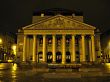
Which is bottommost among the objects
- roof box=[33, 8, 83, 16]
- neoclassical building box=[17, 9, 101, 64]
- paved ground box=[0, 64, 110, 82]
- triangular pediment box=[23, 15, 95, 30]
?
paved ground box=[0, 64, 110, 82]

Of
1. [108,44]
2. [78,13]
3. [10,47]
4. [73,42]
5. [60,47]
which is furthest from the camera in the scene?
[10,47]

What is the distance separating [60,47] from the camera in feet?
238

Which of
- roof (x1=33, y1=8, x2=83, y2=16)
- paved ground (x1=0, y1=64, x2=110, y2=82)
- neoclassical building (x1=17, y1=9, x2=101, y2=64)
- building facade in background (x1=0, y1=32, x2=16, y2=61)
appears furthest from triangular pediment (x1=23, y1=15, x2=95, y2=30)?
paved ground (x1=0, y1=64, x2=110, y2=82)

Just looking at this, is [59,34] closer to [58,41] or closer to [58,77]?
[58,41]

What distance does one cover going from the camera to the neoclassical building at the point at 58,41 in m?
67.1

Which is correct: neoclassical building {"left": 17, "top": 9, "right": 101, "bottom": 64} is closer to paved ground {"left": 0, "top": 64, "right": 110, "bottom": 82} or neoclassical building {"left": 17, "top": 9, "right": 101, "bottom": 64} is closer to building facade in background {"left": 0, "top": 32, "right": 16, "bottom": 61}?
building facade in background {"left": 0, "top": 32, "right": 16, "bottom": 61}

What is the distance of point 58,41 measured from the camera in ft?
240

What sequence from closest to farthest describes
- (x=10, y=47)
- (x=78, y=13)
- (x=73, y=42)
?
(x=73, y=42), (x=78, y=13), (x=10, y=47)

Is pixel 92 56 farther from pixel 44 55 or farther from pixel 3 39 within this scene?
pixel 3 39

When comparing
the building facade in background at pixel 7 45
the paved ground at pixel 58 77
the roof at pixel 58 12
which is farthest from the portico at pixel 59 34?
the paved ground at pixel 58 77

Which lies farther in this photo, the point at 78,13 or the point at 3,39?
the point at 3,39

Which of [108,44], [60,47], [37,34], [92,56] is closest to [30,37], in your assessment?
[37,34]

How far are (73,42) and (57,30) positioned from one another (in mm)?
6671

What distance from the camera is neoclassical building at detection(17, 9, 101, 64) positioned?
2643 inches
